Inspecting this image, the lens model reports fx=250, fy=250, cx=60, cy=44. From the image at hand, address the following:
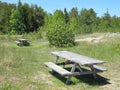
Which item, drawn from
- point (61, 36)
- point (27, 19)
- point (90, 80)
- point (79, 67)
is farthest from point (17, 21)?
point (90, 80)

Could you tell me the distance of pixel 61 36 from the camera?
15.9 m

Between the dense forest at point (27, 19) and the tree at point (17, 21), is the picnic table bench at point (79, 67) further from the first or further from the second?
the tree at point (17, 21)

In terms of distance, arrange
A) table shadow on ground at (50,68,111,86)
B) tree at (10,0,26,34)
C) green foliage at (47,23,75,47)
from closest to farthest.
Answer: table shadow on ground at (50,68,111,86), green foliage at (47,23,75,47), tree at (10,0,26,34)

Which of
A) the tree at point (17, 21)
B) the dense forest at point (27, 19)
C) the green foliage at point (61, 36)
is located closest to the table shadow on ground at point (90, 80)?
the green foliage at point (61, 36)

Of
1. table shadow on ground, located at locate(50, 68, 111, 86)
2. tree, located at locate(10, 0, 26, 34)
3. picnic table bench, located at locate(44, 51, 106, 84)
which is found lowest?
table shadow on ground, located at locate(50, 68, 111, 86)

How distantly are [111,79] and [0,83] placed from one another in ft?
11.6

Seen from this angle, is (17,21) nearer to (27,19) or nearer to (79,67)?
(27,19)

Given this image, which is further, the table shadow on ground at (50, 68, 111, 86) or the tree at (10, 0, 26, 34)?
the tree at (10, 0, 26, 34)

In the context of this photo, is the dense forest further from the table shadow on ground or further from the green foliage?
the table shadow on ground

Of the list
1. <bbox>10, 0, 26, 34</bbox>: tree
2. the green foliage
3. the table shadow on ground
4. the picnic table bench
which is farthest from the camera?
<bbox>10, 0, 26, 34</bbox>: tree

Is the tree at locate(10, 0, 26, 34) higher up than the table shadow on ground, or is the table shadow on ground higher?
the tree at locate(10, 0, 26, 34)

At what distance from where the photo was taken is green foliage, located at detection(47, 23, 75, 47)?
51.7ft

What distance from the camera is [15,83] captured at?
23.9ft

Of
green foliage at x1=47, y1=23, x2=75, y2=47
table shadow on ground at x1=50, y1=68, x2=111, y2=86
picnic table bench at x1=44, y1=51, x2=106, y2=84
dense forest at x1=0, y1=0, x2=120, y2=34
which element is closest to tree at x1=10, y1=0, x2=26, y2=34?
dense forest at x1=0, y1=0, x2=120, y2=34
